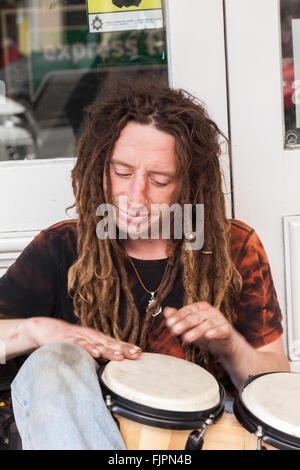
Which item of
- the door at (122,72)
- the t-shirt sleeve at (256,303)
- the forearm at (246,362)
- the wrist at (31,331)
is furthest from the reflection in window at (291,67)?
the wrist at (31,331)

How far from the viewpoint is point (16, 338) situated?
4.54ft

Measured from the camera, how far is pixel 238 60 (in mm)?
1761

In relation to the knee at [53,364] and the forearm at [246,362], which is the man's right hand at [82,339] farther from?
the forearm at [246,362]

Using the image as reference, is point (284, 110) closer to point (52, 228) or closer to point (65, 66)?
point (52, 228)

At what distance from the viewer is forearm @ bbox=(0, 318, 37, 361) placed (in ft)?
4.44

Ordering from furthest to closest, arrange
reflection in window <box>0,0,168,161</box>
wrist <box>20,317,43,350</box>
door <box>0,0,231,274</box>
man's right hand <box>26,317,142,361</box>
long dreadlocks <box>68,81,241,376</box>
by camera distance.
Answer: reflection in window <box>0,0,168,161</box>, door <box>0,0,231,274</box>, long dreadlocks <box>68,81,241,376</box>, wrist <box>20,317,43,350</box>, man's right hand <box>26,317,142,361</box>

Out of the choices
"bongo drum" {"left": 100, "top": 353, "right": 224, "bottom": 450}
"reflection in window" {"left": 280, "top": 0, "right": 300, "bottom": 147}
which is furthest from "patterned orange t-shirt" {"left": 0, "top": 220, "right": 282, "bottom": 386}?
"reflection in window" {"left": 280, "top": 0, "right": 300, "bottom": 147}

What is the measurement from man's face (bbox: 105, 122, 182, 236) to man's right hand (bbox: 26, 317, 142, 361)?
1.03 ft

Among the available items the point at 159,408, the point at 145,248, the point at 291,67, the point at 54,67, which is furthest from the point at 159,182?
the point at 54,67

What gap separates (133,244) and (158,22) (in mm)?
759

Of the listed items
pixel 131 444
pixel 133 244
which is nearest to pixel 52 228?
pixel 133 244

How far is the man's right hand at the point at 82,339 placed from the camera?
1.19 metres

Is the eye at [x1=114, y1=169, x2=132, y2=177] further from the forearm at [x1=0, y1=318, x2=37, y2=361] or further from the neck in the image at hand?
the forearm at [x1=0, y1=318, x2=37, y2=361]

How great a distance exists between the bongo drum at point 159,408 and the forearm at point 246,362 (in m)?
0.26
